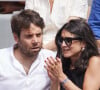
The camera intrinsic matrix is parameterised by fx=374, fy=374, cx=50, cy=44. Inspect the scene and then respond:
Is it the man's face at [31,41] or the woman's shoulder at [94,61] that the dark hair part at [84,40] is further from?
the man's face at [31,41]

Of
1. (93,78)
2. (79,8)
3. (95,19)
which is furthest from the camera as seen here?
(79,8)

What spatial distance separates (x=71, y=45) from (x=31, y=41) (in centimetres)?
26

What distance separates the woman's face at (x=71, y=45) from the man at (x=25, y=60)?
0.16 metres

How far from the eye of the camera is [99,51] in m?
2.57

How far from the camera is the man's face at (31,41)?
234cm

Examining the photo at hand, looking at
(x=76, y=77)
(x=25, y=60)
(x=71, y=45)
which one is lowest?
(x=76, y=77)

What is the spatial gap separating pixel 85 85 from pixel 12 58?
1.65 ft

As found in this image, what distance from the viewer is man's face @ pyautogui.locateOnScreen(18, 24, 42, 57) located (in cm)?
234

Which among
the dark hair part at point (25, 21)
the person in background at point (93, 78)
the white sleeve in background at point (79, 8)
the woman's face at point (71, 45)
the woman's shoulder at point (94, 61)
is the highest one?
the dark hair part at point (25, 21)

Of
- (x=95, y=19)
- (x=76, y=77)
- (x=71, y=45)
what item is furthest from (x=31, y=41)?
(x=95, y=19)

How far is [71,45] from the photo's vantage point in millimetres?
2416

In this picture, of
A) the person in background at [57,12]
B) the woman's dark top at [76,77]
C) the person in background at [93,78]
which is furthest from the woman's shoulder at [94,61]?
the person in background at [57,12]

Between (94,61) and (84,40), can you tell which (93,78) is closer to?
(94,61)

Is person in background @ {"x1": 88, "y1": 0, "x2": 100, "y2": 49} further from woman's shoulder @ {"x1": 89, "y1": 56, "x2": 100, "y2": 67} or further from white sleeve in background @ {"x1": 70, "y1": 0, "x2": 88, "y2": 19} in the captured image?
woman's shoulder @ {"x1": 89, "y1": 56, "x2": 100, "y2": 67}
